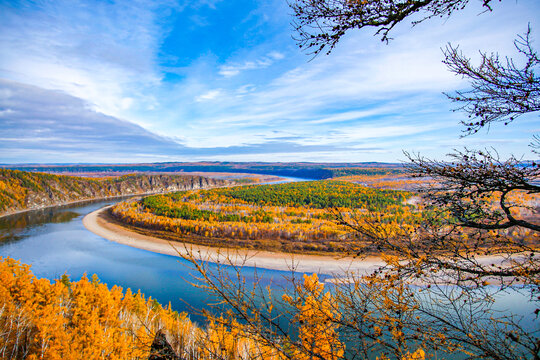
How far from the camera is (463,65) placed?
A: 12.2ft

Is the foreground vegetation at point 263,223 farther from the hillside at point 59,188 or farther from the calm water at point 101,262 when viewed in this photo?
the hillside at point 59,188

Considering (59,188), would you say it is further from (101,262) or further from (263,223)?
(263,223)

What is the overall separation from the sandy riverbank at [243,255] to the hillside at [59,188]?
28173 mm

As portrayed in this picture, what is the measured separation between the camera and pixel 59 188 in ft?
274

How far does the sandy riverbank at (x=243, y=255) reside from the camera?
2877 centimetres

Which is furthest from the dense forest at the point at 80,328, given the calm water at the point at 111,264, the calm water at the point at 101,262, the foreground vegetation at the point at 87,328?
the calm water at the point at 101,262

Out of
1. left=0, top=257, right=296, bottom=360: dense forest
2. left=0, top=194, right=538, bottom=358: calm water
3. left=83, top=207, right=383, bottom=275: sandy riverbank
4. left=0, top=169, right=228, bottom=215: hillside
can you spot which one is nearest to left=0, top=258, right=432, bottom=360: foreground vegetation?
left=0, top=257, right=296, bottom=360: dense forest

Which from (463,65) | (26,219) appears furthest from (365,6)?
(26,219)

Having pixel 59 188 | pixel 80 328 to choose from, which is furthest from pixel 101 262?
pixel 59 188

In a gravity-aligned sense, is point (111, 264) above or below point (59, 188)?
below

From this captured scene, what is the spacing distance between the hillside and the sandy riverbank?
2817cm

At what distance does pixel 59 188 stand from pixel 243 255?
80346 millimetres

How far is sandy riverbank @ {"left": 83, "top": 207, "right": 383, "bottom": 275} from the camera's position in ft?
94.4

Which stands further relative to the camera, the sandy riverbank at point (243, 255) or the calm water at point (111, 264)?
the sandy riverbank at point (243, 255)
